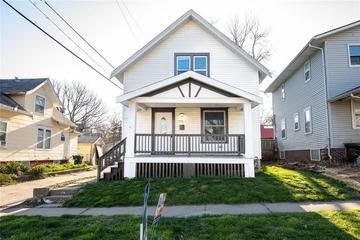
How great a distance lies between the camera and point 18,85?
2155 cm

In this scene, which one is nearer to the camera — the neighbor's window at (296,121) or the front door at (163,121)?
the front door at (163,121)

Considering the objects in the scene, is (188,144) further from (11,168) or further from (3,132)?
(3,132)

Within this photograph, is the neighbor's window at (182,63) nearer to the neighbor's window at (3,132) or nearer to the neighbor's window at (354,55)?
the neighbor's window at (354,55)

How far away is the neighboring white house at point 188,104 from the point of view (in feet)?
40.7

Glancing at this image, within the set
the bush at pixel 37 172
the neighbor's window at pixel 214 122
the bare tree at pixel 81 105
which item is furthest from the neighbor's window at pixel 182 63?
the bare tree at pixel 81 105

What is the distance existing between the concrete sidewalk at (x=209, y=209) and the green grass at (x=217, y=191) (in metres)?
0.40

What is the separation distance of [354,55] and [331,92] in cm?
248

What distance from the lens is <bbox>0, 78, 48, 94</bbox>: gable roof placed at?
20.1 m

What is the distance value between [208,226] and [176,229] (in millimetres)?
652

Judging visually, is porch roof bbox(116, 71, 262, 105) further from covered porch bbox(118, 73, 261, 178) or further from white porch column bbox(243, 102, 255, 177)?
white porch column bbox(243, 102, 255, 177)

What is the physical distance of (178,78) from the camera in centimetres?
1227

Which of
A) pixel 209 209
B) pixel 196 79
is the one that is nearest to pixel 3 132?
pixel 196 79

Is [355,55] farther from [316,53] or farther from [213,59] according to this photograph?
[213,59]

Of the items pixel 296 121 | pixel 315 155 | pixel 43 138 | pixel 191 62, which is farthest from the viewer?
pixel 43 138
